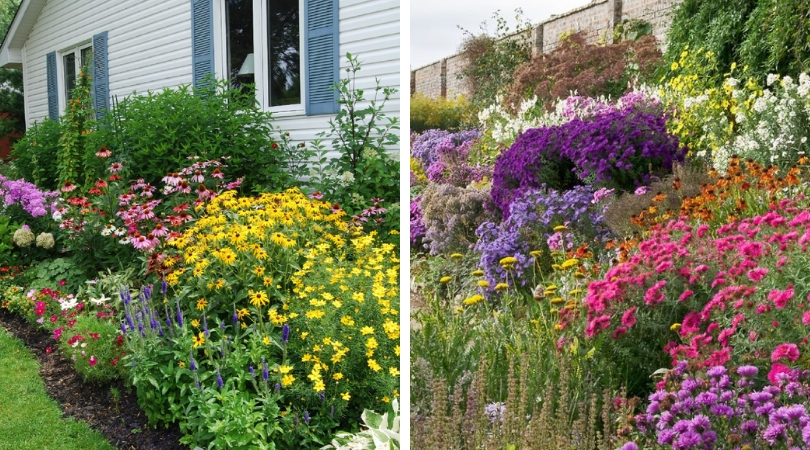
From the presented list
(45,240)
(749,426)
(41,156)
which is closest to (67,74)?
(41,156)

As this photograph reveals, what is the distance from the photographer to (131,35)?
855 centimetres

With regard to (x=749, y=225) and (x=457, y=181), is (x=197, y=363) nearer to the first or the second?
(x=457, y=181)

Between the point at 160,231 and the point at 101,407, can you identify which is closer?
the point at 101,407

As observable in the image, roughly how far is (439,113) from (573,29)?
2.22 ft

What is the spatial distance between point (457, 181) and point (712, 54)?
4.11 ft

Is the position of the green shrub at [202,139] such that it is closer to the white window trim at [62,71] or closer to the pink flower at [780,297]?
the pink flower at [780,297]

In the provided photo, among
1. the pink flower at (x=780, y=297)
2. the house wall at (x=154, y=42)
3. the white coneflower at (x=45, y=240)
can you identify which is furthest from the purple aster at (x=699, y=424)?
the white coneflower at (x=45, y=240)

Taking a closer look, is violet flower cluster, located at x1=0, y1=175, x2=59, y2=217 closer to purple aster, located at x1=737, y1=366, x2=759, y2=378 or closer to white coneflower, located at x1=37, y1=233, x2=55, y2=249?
white coneflower, located at x1=37, y1=233, x2=55, y2=249

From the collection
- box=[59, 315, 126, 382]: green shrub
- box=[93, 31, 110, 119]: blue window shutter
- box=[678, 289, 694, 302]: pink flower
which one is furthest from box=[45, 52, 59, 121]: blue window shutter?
box=[678, 289, 694, 302]: pink flower

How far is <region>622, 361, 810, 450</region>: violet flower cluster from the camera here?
1.53 m

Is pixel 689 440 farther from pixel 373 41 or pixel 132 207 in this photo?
pixel 373 41

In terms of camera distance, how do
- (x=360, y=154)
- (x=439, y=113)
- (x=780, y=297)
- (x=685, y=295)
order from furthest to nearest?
(x=360, y=154)
(x=439, y=113)
(x=685, y=295)
(x=780, y=297)

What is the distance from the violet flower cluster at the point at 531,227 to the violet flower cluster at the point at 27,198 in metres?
4.41

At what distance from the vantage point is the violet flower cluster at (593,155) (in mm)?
3305
